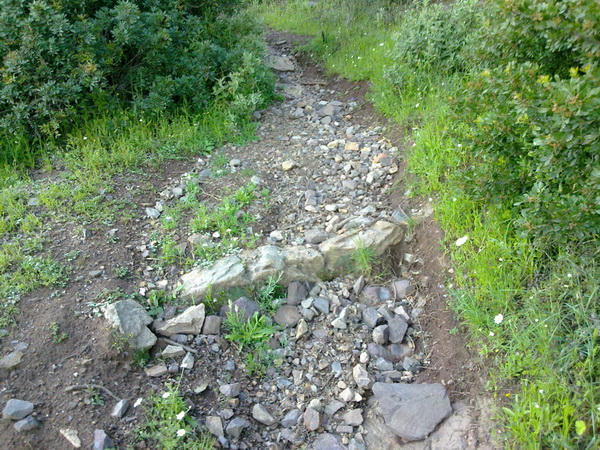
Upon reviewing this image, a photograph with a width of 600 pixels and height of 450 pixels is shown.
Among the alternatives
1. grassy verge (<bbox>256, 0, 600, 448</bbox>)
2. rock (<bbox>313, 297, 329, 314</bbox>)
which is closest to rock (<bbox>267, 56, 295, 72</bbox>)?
grassy verge (<bbox>256, 0, 600, 448</bbox>)

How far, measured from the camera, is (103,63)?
18.6 ft

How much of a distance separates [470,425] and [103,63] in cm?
483

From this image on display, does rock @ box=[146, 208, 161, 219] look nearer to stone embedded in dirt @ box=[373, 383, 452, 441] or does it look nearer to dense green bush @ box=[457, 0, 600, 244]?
stone embedded in dirt @ box=[373, 383, 452, 441]

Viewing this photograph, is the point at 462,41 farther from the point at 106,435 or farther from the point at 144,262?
the point at 106,435

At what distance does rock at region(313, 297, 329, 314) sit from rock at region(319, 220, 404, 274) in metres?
0.32

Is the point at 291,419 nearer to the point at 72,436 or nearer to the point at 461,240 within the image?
the point at 72,436

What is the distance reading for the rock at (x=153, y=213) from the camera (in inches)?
194

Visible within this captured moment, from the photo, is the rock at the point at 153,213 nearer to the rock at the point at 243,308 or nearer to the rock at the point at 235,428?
the rock at the point at 243,308

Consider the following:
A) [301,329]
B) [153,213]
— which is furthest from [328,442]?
[153,213]

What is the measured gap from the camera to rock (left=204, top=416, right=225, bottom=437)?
11.0 ft

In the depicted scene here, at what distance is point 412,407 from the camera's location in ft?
11.3

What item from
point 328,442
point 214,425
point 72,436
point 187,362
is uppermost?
point 72,436

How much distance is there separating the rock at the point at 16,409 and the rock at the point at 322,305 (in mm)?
2049

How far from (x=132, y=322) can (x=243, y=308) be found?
802 mm
